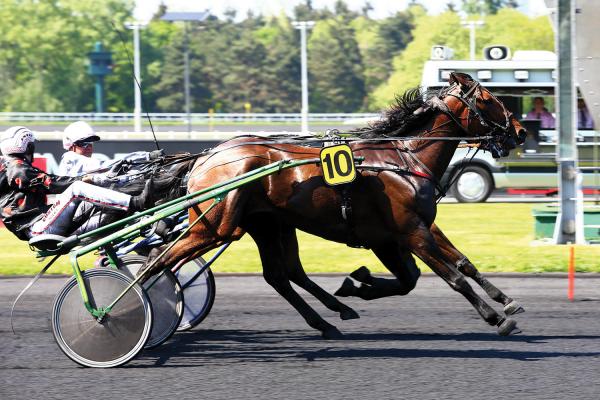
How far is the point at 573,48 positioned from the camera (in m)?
13.4

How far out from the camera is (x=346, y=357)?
7.13 metres

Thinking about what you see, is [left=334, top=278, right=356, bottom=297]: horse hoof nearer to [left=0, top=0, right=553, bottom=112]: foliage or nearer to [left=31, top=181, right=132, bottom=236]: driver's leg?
[left=31, top=181, right=132, bottom=236]: driver's leg

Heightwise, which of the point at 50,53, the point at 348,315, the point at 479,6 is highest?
the point at 479,6

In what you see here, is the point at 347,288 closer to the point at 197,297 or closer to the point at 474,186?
the point at 197,297

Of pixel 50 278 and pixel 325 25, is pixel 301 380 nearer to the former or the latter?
pixel 50 278

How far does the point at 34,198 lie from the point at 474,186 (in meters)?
13.5

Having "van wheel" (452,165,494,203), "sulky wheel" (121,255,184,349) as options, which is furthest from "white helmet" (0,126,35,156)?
"van wheel" (452,165,494,203)

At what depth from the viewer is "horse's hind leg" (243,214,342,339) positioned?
783 centimetres

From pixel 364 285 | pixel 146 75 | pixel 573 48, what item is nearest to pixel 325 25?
pixel 146 75

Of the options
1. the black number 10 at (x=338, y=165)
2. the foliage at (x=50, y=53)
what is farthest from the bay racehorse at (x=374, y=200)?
the foliage at (x=50, y=53)

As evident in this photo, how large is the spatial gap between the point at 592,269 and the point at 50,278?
5846 millimetres

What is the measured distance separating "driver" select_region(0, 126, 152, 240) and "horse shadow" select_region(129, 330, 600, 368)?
1088 mm

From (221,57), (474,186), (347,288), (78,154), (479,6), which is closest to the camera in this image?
(347,288)

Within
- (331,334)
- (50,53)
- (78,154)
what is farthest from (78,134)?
(50,53)
